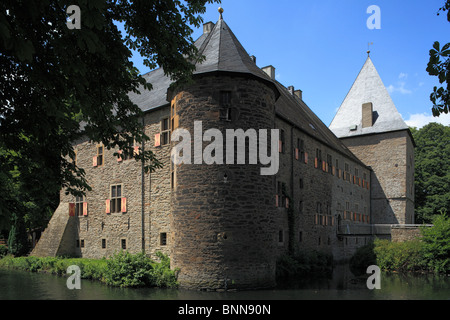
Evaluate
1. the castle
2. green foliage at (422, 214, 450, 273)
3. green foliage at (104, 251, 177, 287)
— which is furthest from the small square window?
green foliage at (422, 214, 450, 273)

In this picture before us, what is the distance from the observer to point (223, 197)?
42.5 ft

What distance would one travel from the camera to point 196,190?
13180 millimetres

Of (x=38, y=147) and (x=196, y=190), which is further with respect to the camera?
(x=196, y=190)

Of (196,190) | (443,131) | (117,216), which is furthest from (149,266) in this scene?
(443,131)

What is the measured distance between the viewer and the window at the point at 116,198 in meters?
19.4

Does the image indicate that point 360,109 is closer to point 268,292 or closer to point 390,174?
point 390,174

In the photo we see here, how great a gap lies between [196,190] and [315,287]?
5508 millimetres

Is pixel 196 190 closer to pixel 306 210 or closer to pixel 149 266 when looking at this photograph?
pixel 149 266

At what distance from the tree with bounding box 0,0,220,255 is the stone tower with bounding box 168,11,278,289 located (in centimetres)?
497

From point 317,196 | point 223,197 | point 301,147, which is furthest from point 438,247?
point 223,197

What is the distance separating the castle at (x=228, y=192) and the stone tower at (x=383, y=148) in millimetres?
107

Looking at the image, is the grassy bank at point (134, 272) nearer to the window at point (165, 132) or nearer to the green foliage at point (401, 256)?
the window at point (165, 132)

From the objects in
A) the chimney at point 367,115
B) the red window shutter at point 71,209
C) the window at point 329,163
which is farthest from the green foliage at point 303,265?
the chimney at point 367,115

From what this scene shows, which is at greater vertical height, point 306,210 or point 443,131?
point 443,131
